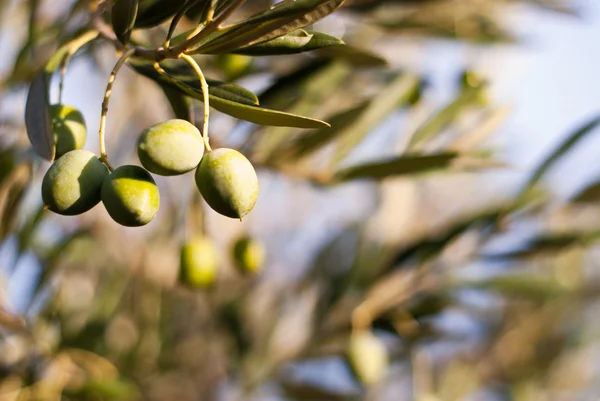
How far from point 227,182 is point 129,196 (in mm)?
90

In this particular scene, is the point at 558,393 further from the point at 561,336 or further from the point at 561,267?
the point at 561,267

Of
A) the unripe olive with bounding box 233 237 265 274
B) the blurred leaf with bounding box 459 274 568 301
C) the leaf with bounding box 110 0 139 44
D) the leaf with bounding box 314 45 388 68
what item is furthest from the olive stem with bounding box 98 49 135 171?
the blurred leaf with bounding box 459 274 568 301

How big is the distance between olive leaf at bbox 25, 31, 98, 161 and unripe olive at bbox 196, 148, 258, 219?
155mm

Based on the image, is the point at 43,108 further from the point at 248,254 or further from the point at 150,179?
the point at 248,254

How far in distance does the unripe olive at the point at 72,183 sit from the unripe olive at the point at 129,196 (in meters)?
0.02

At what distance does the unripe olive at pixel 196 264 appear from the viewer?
1.28 meters

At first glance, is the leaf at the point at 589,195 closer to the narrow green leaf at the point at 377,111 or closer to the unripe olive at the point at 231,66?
the narrow green leaf at the point at 377,111

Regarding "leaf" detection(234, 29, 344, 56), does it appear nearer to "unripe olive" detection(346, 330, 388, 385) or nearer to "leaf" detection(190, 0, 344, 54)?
"leaf" detection(190, 0, 344, 54)

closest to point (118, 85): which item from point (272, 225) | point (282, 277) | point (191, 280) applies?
point (282, 277)

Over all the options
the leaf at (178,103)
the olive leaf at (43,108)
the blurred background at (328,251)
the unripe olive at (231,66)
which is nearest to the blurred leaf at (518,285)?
the blurred background at (328,251)

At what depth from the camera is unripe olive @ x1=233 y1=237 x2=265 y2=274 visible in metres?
1.42

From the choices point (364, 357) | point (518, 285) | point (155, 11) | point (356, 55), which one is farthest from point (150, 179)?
point (518, 285)

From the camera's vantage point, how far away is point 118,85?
294 centimetres

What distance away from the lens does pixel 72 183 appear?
60cm
